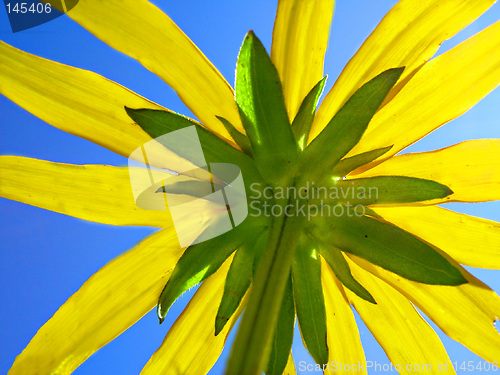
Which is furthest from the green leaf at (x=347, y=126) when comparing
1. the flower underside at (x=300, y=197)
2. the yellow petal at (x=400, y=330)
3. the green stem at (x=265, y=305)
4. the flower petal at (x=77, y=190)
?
the flower petal at (x=77, y=190)

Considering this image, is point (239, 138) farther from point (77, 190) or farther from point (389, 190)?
point (77, 190)

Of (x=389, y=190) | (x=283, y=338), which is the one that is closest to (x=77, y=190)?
(x=283, y=338)

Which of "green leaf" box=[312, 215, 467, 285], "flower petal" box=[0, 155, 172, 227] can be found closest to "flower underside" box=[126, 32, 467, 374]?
"green leaf" box=[312, 215, 467, 285]

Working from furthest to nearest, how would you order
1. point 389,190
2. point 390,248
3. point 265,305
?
point 389,190 → point 390,248 → point 265,305

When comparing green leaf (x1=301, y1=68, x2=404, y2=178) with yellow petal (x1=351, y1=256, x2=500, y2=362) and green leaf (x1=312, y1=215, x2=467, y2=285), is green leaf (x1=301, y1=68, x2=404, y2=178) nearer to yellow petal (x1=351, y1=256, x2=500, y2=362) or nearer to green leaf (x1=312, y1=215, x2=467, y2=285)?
green leaf (x1=312, y1=215, x2=467, y2=285)

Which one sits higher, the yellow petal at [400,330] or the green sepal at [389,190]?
the green sepal at [389,190]

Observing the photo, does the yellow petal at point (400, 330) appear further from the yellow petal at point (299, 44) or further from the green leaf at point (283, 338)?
the yellow petal at point (299, 44)
